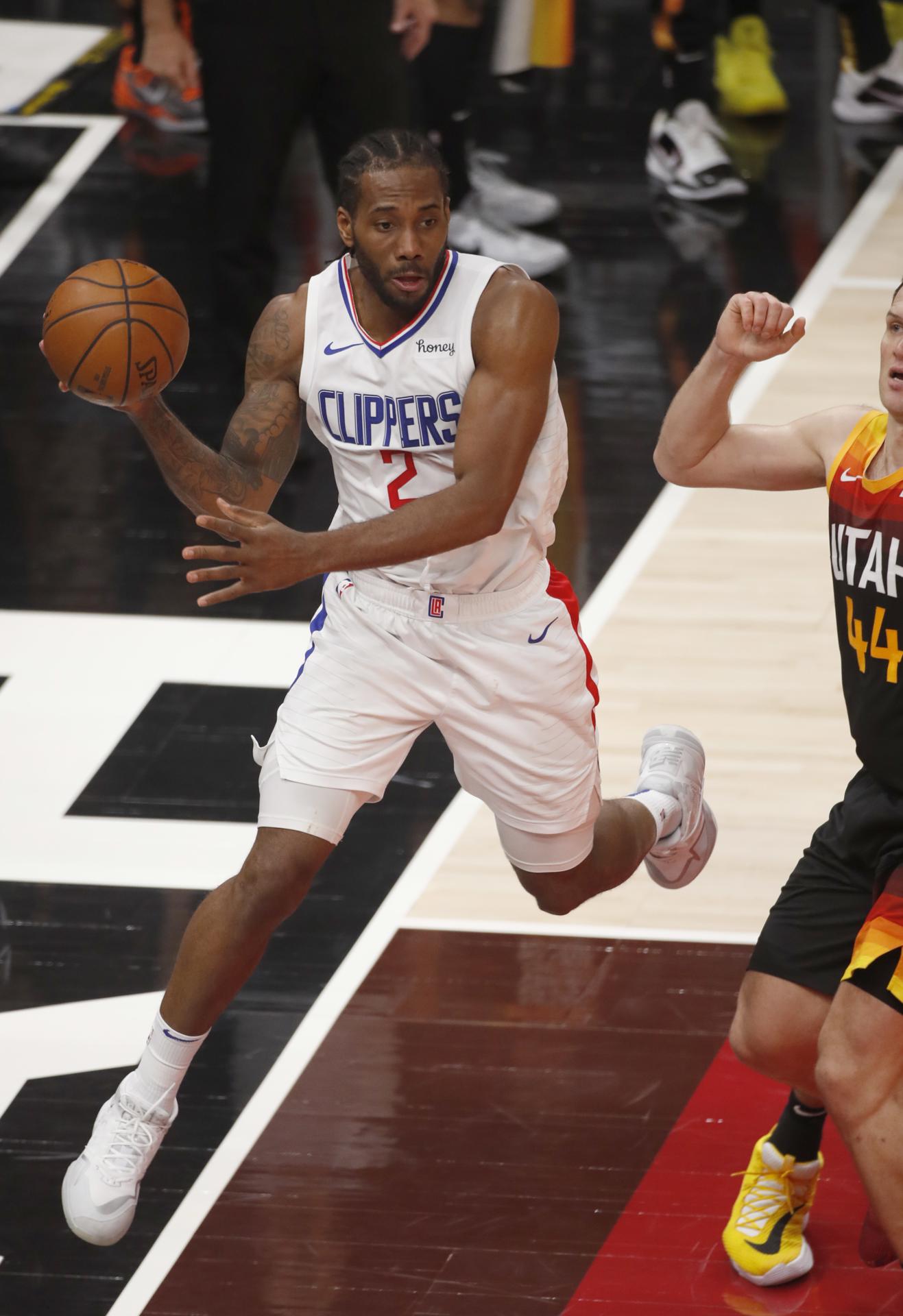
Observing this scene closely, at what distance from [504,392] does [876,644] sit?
2.72 feet

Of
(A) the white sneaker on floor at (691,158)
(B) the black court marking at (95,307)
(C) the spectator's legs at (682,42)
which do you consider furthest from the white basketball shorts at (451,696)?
(C) the spectator's legs at (682,42)

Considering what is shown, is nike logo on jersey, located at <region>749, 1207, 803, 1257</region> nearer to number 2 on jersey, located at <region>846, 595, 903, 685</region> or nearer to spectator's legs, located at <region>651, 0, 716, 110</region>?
number 2 on jersey, located at <region>846, 595, 903, 685</region>

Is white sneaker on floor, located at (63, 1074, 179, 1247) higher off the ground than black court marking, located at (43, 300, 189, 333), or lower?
lower

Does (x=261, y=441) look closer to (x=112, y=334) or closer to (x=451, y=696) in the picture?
(x=112, y=334)

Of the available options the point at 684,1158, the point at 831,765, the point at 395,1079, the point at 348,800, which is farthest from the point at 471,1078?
the point at 831,765

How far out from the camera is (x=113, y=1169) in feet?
12.6

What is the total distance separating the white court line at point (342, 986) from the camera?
13.4 ft

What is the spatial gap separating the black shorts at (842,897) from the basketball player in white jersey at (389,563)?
609 millimetres

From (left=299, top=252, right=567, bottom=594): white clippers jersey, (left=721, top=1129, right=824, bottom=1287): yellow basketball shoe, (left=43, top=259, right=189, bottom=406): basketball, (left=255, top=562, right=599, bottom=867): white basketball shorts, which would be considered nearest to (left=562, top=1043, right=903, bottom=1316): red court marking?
(left=721, top=1129, right=824, bottom=1287): yellow basketball shoe

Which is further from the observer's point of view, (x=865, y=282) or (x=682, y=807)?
(x=865, y=282)

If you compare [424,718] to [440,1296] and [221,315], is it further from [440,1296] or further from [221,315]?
[221,315]

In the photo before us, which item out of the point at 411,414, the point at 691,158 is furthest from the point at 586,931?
the point at 691,158

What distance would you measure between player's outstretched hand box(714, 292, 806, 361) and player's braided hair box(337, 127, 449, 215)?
595mm

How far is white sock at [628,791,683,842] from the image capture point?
4711mm
